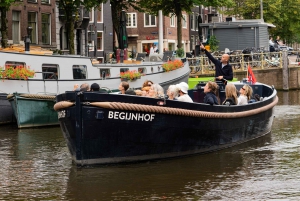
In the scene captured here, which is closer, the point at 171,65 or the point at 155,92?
the point at 155,92

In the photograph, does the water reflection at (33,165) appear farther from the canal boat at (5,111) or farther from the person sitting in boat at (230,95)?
the person sitting in boat at (230,95)

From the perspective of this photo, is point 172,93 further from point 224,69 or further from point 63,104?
point 224,69

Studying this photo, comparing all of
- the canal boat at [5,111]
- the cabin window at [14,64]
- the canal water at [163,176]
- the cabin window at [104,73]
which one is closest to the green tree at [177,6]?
the cabin window at [104,73]

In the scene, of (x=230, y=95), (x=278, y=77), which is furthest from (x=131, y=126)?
(x=278, y=77)

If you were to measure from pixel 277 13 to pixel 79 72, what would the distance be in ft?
160

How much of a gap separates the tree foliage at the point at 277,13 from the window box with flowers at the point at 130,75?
148ft

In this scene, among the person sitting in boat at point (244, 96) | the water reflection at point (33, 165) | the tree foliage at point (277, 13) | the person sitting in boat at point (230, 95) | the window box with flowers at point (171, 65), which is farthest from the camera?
the tree foliage at point (277, 13)

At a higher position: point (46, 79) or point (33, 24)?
point (33, 24)

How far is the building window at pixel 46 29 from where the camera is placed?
46062mm

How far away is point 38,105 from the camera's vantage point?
24078mm

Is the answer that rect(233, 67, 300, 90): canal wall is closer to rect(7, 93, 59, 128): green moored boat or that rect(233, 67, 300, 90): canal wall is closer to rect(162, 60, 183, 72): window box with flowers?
rect(162, 60, 183, 72): window box with flowers

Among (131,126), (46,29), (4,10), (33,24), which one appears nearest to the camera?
(131,126)

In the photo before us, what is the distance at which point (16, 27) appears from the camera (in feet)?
140

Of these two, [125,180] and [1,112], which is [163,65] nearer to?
[1,112]
